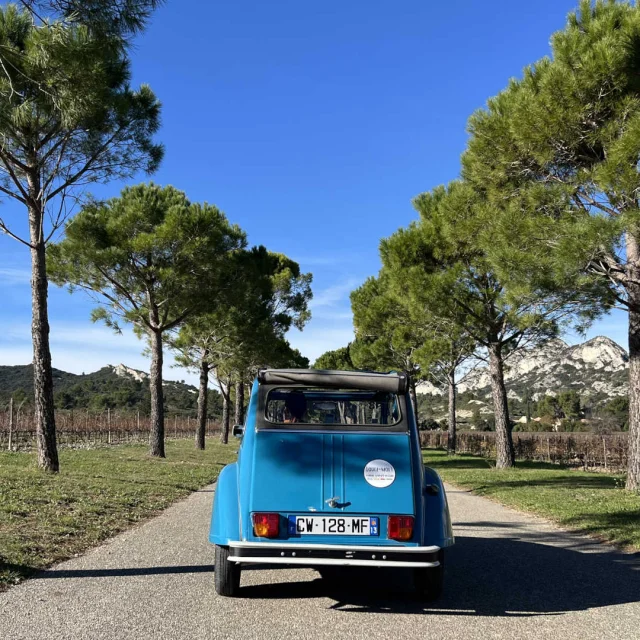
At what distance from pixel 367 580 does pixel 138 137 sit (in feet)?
36.2

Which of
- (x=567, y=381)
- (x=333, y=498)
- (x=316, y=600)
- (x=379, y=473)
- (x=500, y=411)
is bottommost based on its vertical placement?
(x=316, y=600)

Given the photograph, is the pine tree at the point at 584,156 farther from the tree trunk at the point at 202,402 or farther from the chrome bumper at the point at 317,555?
the tree trunk at the point at 202,402

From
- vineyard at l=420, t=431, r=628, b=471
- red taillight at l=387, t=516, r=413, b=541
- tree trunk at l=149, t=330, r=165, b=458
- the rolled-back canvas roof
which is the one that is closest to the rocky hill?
vineyard at l=420, t=431, r=628, b=471

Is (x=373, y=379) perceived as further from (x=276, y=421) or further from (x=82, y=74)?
(x=82, y=74)

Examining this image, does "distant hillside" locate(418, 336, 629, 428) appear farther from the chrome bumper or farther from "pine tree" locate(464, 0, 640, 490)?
the chrome bumper

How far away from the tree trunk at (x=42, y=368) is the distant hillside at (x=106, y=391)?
49170 millimetres

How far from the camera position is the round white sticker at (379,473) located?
450 centimetres

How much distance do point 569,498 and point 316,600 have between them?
7.74 meters

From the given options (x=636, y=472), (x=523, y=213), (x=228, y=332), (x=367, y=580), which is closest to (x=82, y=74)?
(x=367, y=580)

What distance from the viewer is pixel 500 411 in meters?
18.5

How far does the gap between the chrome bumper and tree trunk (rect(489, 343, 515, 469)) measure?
14808mm

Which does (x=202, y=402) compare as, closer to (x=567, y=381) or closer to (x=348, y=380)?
(x=348, y=380)

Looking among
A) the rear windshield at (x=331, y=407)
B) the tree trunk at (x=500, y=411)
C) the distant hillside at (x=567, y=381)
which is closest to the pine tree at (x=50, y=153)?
the rear windshield at (x=331, y=407)

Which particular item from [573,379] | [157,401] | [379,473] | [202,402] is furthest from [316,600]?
[573,379]
